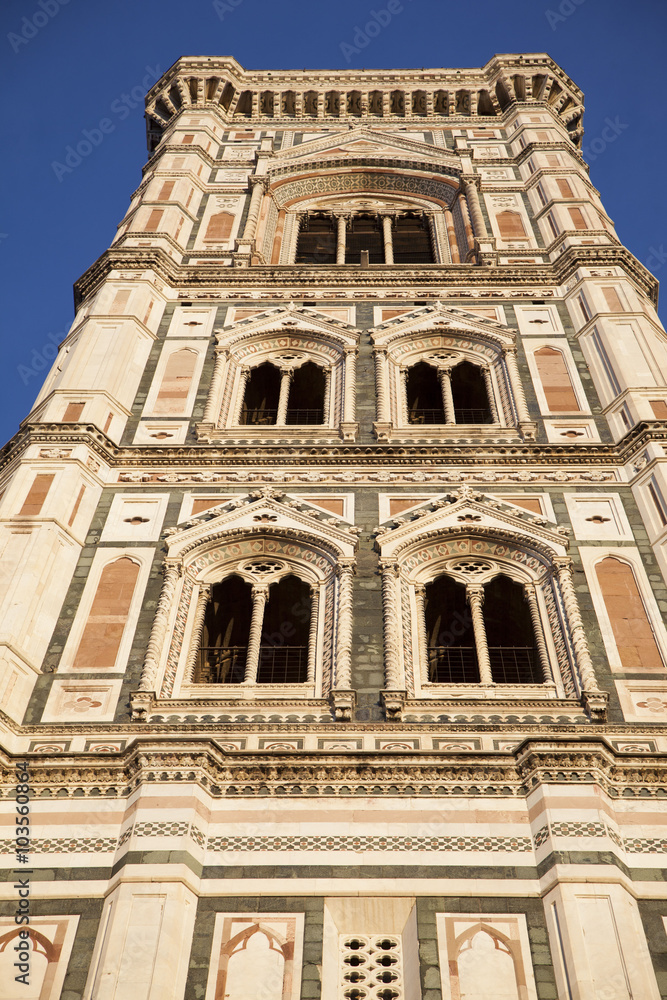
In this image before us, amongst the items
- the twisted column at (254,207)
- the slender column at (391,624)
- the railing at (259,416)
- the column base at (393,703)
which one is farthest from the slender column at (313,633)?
the twisted column at (254,207)

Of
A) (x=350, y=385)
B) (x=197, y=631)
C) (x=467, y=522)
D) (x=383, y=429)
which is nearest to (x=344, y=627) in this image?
(x=197, y=631)

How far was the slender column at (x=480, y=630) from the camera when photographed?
11227mm

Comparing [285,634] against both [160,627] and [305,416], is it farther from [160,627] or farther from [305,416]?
[305,416]

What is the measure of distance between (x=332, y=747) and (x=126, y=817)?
1.61 meters

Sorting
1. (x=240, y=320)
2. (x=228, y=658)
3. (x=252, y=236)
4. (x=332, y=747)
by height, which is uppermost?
(x=252, y=236)

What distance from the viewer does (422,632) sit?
1178cm

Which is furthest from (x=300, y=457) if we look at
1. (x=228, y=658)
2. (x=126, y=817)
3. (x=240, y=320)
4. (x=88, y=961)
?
(x=88, y=961)

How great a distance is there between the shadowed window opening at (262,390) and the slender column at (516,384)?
2.70m

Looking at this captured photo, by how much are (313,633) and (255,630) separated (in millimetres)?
477

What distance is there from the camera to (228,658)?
481 inches

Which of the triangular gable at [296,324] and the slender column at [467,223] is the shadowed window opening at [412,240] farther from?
the triangular gable at [296,324]

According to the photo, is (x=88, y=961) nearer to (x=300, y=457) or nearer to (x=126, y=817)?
(x=126, y=817)

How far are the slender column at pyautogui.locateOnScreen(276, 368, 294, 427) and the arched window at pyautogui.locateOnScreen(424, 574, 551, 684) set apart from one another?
138 inches

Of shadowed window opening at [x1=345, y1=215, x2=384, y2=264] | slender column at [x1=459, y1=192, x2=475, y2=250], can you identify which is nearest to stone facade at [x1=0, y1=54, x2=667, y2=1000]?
slender column at [x1=459, y1=192, x2=475, y2=250]
